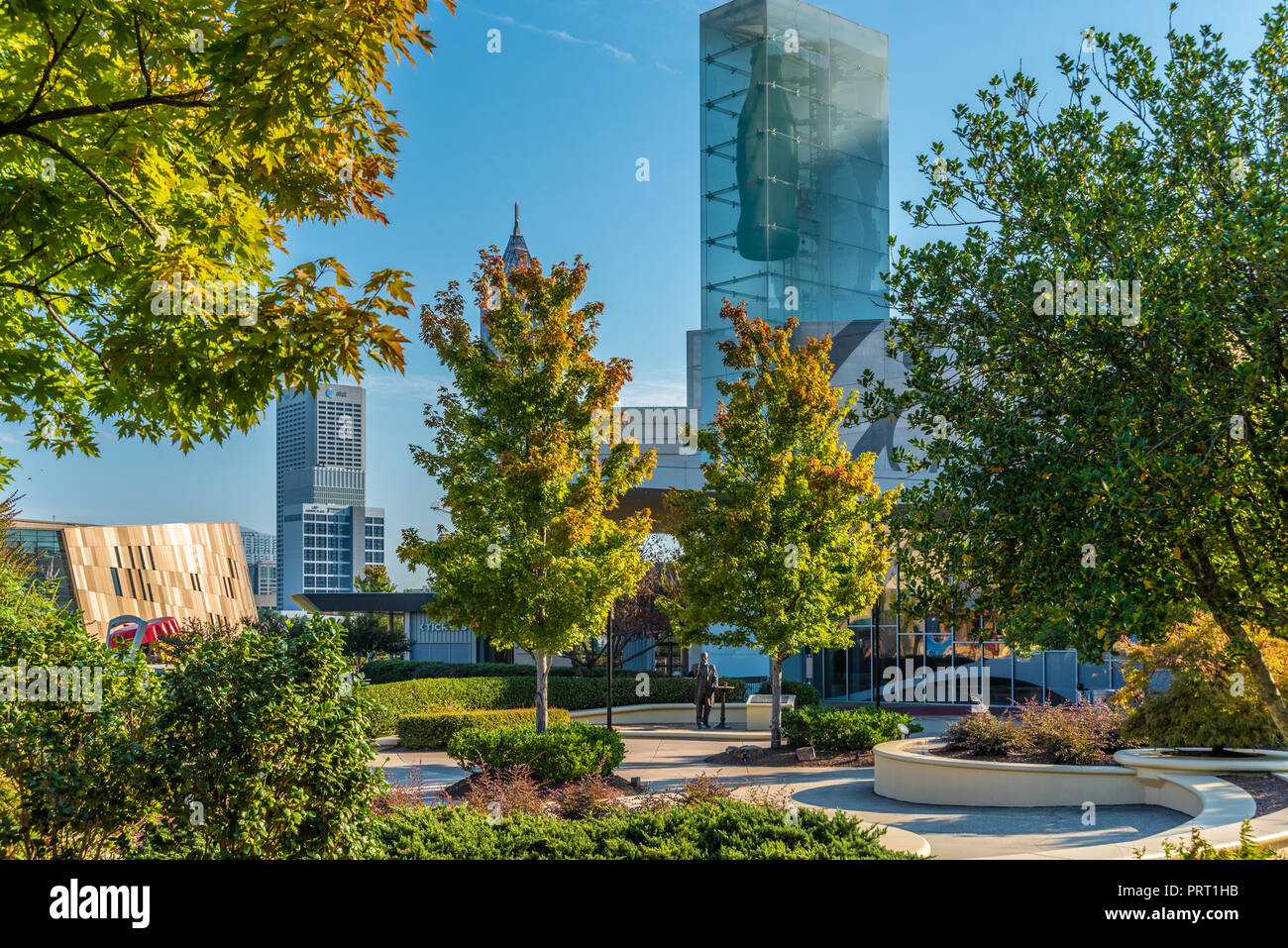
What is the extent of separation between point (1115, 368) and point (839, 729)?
14852 mm

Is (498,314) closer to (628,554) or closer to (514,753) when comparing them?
(628,554)

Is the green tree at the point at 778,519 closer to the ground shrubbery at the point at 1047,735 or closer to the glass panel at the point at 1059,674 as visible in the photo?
the ground shrubbery at the point at 1047,735

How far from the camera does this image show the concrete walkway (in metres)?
11.4

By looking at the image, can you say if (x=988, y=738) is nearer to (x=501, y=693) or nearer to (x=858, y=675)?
(x=501, y=693)

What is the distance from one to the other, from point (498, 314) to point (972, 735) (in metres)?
11.1

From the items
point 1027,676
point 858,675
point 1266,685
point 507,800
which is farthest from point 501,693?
point 1266,685

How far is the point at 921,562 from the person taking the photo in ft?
24.0

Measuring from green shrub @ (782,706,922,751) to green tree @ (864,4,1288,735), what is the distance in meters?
13.5

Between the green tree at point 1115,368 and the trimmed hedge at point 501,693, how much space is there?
1781cm

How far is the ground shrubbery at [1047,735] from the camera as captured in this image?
1512 cm

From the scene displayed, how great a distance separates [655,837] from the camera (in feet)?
26.0

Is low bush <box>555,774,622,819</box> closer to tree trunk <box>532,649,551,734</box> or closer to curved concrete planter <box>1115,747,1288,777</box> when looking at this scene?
tree trunk <box>532,649,551,734</box>

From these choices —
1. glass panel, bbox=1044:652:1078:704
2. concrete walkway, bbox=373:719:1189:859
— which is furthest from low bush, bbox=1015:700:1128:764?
glass panel, bbox=1044:652:1078:704
